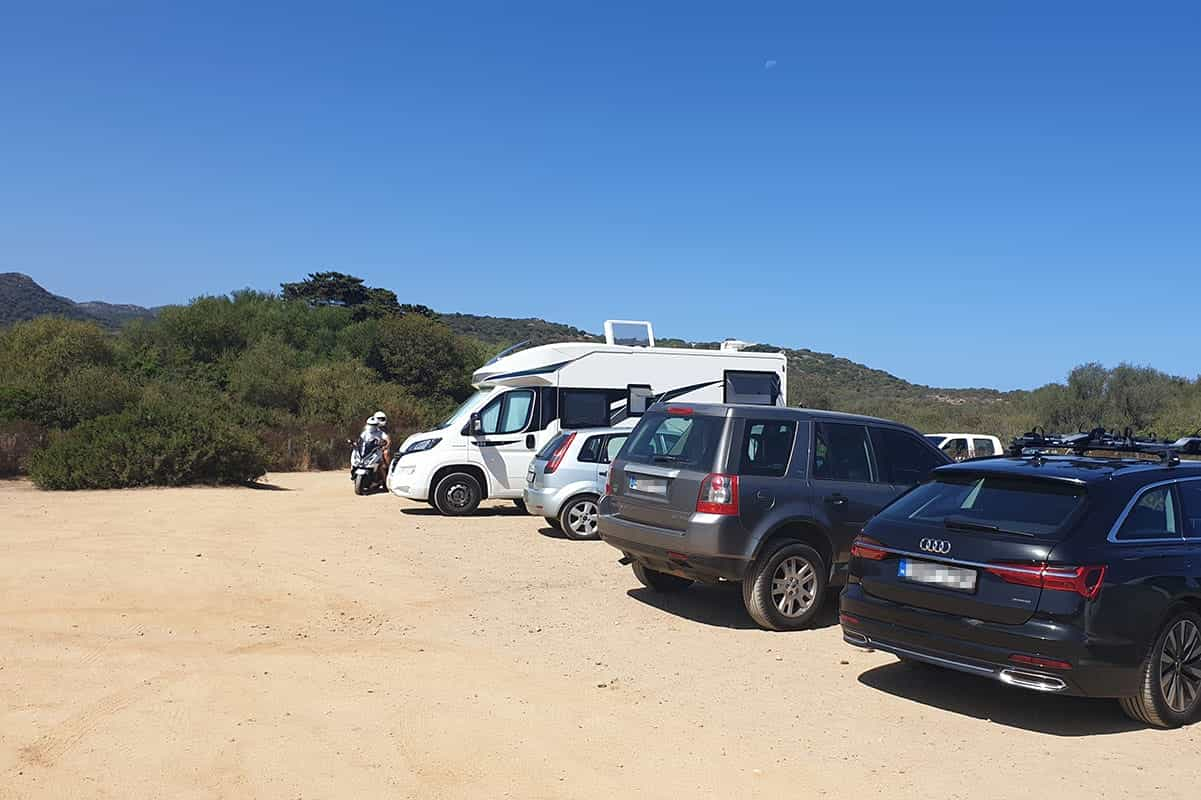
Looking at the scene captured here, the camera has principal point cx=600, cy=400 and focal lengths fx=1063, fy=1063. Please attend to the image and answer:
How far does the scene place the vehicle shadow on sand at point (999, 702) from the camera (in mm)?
6578

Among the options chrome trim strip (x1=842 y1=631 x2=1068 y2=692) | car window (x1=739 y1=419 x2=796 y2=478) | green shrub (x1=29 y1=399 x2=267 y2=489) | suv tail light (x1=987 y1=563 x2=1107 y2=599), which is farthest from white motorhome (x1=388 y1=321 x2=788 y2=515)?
suv tail light (x1=987 y1=563 x2=1107 y2=599)

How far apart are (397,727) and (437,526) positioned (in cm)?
946

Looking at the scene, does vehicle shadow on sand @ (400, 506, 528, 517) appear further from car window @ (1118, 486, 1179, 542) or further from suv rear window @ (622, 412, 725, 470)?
car window @ (1118, 486, 1179, 542)

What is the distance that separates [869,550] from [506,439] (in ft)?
33.8

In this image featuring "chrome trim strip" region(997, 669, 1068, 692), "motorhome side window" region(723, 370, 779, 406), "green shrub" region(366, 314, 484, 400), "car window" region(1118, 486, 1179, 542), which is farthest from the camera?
"green shrub" region(366, 314, 484, 400)

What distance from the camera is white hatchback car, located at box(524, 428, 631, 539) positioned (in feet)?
46.2

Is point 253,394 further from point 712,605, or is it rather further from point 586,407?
point 712,605

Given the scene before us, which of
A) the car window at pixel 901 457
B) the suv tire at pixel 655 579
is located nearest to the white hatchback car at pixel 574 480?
the suv tire at pixel 655 579

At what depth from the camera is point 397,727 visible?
6.08 metres

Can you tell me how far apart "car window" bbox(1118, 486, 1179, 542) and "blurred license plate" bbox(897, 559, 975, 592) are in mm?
939

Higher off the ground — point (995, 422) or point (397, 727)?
point (995, 422)

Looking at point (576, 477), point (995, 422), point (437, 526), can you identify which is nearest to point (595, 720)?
point (576, 477)

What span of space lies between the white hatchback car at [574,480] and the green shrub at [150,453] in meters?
8.71

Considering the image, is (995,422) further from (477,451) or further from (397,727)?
(397,727)
